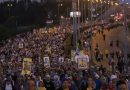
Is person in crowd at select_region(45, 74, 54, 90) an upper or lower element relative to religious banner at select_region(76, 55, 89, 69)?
lower

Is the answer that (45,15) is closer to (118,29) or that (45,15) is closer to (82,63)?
(118,29)

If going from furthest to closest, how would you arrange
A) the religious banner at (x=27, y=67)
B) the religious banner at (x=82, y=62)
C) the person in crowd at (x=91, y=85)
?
1. the religious banner at (x=27, y=67)
2. the religious banner at (x=82, y=62)
3. the person in crowd at (x=91, y=85)

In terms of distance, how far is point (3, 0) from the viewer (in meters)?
150

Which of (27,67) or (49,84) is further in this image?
(27,67)

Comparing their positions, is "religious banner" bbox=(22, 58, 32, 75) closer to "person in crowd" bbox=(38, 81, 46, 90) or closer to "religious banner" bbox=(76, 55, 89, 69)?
"person in crowd" bbox=(38, 81, 46, 90)

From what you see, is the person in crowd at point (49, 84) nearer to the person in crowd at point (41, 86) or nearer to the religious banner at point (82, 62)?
the person in crowd at point (41, 86)

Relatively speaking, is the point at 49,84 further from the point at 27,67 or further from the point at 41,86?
the point at 27,67

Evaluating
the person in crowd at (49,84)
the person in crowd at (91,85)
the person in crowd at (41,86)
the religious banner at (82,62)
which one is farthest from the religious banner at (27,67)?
the person in crowd at (91,85)

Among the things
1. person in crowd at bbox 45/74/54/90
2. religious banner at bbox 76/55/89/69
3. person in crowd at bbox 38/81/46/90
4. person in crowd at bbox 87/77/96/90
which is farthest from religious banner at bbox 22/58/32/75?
person in crowd at bbox 87/77/96/90

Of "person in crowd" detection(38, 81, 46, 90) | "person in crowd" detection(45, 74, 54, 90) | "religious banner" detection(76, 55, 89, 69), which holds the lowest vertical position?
"person in crowd" detection(45, 74, 54, 90)

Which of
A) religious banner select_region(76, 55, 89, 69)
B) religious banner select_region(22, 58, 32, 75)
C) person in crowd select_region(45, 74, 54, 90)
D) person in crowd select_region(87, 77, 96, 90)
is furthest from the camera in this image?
religious banner select_region(22, 58, 32, 75)

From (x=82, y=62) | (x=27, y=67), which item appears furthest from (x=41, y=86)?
(x=27, y=67)

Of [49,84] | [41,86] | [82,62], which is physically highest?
[82,62]

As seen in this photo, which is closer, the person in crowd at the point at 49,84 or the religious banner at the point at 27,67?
the person in crowd at the point at 49,84
